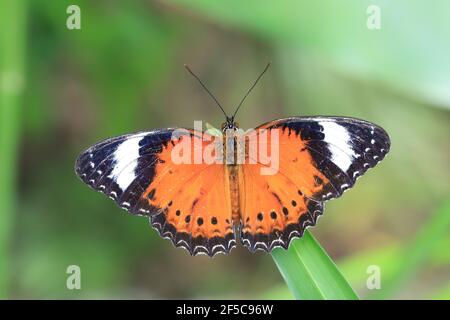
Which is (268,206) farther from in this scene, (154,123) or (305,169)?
(154,123)

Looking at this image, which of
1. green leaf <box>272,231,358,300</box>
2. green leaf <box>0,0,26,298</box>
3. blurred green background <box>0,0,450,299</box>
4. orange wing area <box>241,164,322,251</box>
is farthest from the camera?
blurred green background <box>0,0,450,299</box>

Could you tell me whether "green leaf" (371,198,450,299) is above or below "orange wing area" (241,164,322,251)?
below

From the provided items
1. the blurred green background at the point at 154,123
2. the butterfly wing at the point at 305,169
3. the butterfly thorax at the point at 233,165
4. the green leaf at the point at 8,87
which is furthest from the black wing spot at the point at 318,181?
the green leaf at the point at 8,87

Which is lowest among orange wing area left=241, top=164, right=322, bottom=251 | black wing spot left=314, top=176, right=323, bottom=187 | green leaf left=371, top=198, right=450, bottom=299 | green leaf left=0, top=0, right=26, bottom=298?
green leaf left=371, top=198, right=450, bottom=299

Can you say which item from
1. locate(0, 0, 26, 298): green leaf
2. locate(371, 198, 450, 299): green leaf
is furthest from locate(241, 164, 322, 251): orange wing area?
locate(0, 0, 26, 298): green leaf

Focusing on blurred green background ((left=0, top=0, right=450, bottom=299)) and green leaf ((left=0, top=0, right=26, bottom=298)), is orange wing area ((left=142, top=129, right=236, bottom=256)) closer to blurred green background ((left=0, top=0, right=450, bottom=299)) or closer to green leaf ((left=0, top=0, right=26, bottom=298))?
green leaf ((left=0, top=0, right=26, bottom=298))

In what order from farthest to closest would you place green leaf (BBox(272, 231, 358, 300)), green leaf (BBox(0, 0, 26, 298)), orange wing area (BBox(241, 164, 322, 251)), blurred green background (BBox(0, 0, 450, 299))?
blurred green background (BBox(0, 0, 450, 299)), green leaf (BBox(0, 0, 26, 298)), orange wing area (BBox(241, 164, 322, 251)), green leaf (BBox(272, 231, 358, 300))

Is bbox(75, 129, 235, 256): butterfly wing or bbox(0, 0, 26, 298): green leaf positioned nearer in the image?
bbox(75, 129, 235, 256): butterfly wing

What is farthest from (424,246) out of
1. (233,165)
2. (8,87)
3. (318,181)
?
(8,87)
